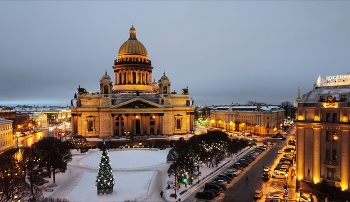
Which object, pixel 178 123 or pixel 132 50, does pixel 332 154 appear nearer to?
pixel 178 123

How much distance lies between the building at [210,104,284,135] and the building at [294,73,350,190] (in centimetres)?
5674

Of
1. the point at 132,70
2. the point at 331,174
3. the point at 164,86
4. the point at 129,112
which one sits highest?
the point at 132,70

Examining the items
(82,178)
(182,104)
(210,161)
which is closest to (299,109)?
(210,161)

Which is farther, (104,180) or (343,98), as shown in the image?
(104,180)

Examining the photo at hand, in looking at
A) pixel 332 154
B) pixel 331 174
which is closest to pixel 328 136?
pixel 332 154

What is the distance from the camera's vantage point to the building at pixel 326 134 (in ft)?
95.7

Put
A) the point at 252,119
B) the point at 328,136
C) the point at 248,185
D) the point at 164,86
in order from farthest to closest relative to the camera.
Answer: the point at 252,119 → the point at 164,86 → the point at 248,185 → the point at 328,136

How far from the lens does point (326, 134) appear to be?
3084 centimetres

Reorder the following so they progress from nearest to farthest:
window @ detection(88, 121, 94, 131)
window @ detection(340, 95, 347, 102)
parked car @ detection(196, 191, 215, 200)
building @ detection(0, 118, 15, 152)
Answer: window @ detection(340, 95, 347, 102), parked car @ detection(196, 191, 215, 200), building @ detection(0, 118, 15, 152), window @ detection(88, 121, 94, 131)

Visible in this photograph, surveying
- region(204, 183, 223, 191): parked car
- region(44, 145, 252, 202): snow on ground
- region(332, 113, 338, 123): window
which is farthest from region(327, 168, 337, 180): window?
region(44, 145, 252, 202): snow on ground

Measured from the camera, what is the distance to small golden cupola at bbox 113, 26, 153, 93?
93.8m

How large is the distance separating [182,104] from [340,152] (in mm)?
62173

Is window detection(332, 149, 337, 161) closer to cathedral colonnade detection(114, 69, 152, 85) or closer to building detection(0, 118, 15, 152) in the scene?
building detection(0, 118, 15, 152)

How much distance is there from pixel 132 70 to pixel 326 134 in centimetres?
7137
